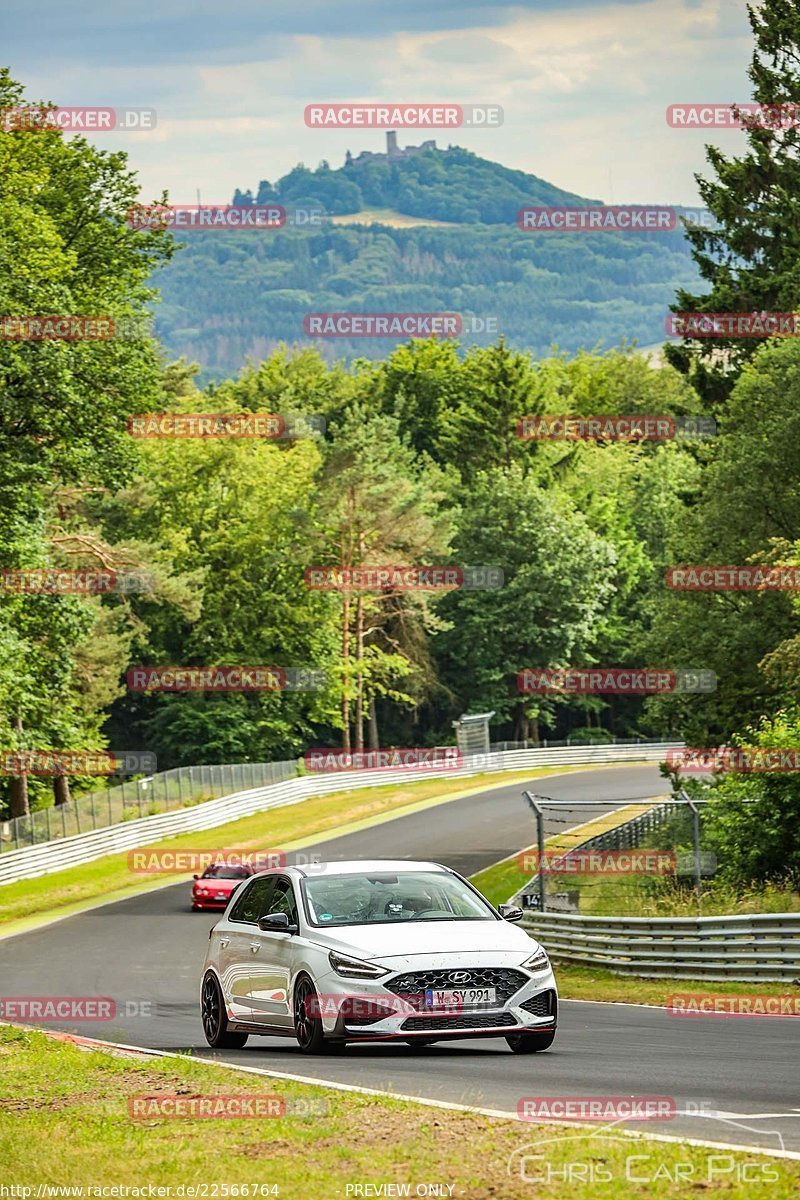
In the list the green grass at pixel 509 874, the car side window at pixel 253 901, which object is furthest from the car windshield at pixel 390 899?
the green grass at pixel 509 874

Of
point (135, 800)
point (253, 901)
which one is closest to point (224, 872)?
point (135, 800)

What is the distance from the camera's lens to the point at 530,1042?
13297mm

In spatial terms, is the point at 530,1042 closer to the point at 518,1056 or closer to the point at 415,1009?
the point at 518,1056

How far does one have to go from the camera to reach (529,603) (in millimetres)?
91062

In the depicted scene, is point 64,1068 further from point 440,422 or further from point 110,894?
point 440,422

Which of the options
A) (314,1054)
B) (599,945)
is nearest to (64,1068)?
(314,1054)

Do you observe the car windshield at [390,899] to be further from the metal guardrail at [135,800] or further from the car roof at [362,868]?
the metal guardrail at [135,800]

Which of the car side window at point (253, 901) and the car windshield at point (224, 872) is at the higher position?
the car side window at point (253, 901)

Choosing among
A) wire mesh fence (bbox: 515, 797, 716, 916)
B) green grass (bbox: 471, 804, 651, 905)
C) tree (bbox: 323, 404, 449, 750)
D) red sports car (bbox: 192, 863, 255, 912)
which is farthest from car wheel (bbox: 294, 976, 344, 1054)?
tree (bbox: 323, 404, 449, 750)

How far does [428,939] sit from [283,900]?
169cm

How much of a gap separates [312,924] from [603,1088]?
3.35 m

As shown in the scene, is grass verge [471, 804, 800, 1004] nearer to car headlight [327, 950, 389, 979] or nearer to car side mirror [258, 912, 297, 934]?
car side mirror [258, 912, 297, 934]

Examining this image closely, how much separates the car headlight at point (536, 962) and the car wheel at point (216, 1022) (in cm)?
311

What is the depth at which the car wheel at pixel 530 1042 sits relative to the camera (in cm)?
1318
